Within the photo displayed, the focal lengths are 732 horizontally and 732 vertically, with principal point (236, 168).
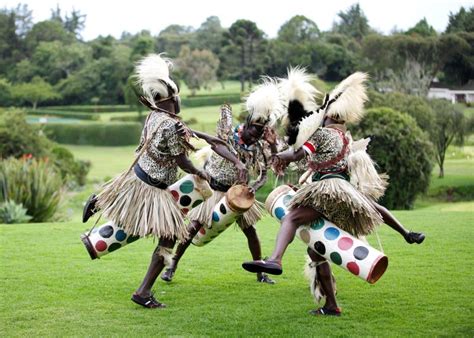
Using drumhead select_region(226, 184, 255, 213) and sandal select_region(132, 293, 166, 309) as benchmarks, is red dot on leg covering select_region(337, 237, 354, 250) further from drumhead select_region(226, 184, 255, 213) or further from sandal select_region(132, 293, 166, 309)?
sandal select_region(132, 293, 166, 309)

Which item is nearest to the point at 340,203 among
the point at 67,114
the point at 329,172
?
the point at 329,172

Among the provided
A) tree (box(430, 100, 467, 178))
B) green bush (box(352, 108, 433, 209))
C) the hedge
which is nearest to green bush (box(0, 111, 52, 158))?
green bush (box(352, 108, 433, 209))

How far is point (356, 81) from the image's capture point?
5395 mm

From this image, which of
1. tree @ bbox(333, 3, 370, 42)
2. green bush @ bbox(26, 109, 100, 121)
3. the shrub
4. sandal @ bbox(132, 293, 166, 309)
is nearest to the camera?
sandal @ bbox(132, 293, 166, 309)

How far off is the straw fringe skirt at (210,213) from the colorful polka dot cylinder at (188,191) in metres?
0.10

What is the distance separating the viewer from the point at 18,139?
23562 millimetres

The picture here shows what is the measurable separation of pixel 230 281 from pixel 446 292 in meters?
1.88

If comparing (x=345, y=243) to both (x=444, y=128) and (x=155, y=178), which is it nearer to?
(x=155, y=178)

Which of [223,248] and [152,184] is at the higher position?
[152,184]

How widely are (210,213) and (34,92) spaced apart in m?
32.0

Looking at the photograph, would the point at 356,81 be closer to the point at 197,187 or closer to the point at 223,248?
the point at 197,187

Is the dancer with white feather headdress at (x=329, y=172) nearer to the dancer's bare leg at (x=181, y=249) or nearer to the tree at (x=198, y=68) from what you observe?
the dancer's bare leg at (x=181, y=249)

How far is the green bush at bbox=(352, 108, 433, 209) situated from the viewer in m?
15.9

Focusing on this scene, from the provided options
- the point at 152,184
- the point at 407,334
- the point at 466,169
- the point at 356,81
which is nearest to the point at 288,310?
the point at 407,334
